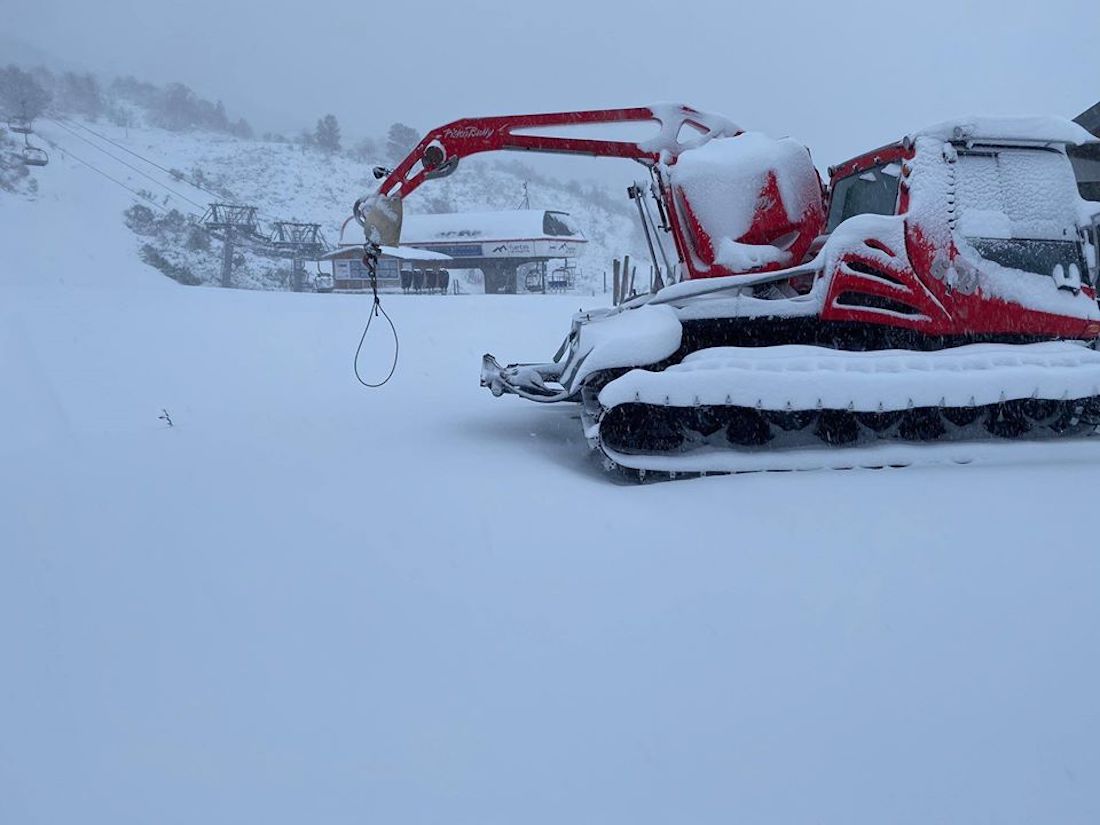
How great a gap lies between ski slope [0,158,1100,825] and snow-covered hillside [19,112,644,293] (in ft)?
87.7

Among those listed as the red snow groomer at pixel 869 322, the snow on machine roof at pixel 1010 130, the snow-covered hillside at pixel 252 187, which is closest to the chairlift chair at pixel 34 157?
the snow-covered hillside at pixel 252 187

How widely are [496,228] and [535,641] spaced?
1391 inches

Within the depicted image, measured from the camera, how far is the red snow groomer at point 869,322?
14.8ft

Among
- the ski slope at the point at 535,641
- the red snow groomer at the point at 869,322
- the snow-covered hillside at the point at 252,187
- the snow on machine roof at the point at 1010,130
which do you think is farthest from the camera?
the snow-covered hillside at the point at 252,187

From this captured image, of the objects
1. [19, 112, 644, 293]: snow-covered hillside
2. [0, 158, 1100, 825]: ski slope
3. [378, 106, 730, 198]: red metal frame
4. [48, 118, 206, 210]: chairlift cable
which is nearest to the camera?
[0, 158, 1100, 825]: ski slope

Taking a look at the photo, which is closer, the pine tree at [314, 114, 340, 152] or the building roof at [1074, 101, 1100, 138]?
the building roof at [1074, 101, 1100, 138]

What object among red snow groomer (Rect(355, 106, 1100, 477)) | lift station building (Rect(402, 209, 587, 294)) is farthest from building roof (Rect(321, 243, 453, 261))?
red snow groomer (Rect(355, 106, 1100, 477))

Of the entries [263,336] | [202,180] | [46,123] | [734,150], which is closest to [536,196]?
[202,180]

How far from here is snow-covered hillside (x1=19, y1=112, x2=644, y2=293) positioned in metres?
34.2

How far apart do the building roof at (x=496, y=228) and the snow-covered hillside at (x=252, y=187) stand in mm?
3597

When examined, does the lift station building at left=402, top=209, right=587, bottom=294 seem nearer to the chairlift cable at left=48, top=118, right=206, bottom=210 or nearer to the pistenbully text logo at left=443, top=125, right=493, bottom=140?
the chairlift cable at left=48, top=118, right=206, bottom=210

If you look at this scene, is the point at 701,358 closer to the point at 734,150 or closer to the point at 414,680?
the point at 734,150

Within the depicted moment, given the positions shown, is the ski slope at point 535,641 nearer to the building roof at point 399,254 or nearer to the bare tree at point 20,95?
the building roof at point 399,254

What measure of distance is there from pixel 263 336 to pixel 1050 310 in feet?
30.4
